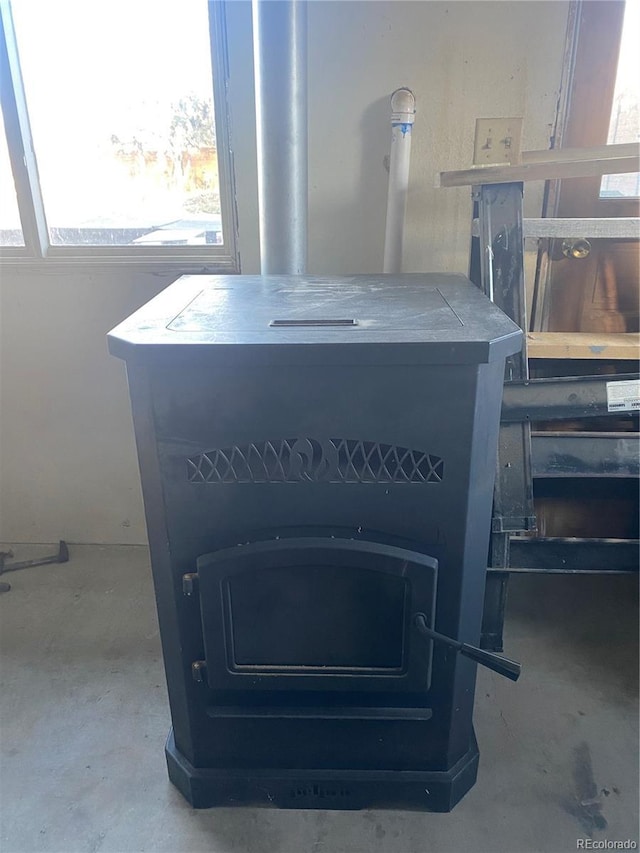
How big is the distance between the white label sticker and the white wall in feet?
1.77

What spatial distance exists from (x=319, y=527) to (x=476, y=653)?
322 millimetres

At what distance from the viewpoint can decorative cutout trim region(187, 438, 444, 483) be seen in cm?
93

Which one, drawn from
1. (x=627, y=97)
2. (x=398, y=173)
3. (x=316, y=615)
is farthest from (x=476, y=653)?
(x=627, y=97)

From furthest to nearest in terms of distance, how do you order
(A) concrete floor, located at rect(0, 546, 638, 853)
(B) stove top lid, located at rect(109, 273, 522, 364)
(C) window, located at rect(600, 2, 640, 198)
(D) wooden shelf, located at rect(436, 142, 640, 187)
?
(C) window, located at rect(600, 2, 640, 198), (D) wooden shelf, located at rect(436, 142, 640, 187), (A) concrete floor, located at rect(0, 546, 638, 853), (B) stove top lid, located at rect(109, 273, 522, 364)

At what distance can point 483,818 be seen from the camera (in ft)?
3.77

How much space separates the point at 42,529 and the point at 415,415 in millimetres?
1536

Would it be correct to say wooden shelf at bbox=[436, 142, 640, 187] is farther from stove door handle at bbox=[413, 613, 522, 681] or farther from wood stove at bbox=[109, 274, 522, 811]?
stove door handle at bbox=[413, 613, 522, 681]

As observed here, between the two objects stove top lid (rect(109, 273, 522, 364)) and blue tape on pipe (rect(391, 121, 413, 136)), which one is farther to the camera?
blue tape on pipe (rect(391, 121, 413, 136))

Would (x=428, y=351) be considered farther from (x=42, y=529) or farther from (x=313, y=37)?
(x=42, y=529)

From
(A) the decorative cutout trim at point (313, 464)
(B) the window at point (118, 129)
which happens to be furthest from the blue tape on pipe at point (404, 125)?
(A) the decorative cutout trim at point (313, 464)

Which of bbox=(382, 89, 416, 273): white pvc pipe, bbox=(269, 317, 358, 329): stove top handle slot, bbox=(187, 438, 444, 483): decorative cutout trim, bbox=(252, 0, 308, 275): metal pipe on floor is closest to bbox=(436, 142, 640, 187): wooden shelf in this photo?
bbox=(382, 89, 416, 273): white pvc pipe

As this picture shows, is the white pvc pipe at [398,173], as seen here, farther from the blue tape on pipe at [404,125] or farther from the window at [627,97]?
the window at [627,97]

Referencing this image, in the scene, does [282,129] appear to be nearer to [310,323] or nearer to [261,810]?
[310,323]

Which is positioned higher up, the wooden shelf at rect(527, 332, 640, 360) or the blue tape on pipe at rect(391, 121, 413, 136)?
the blue tape on pipe at rect(391, 121, 413, 136)
